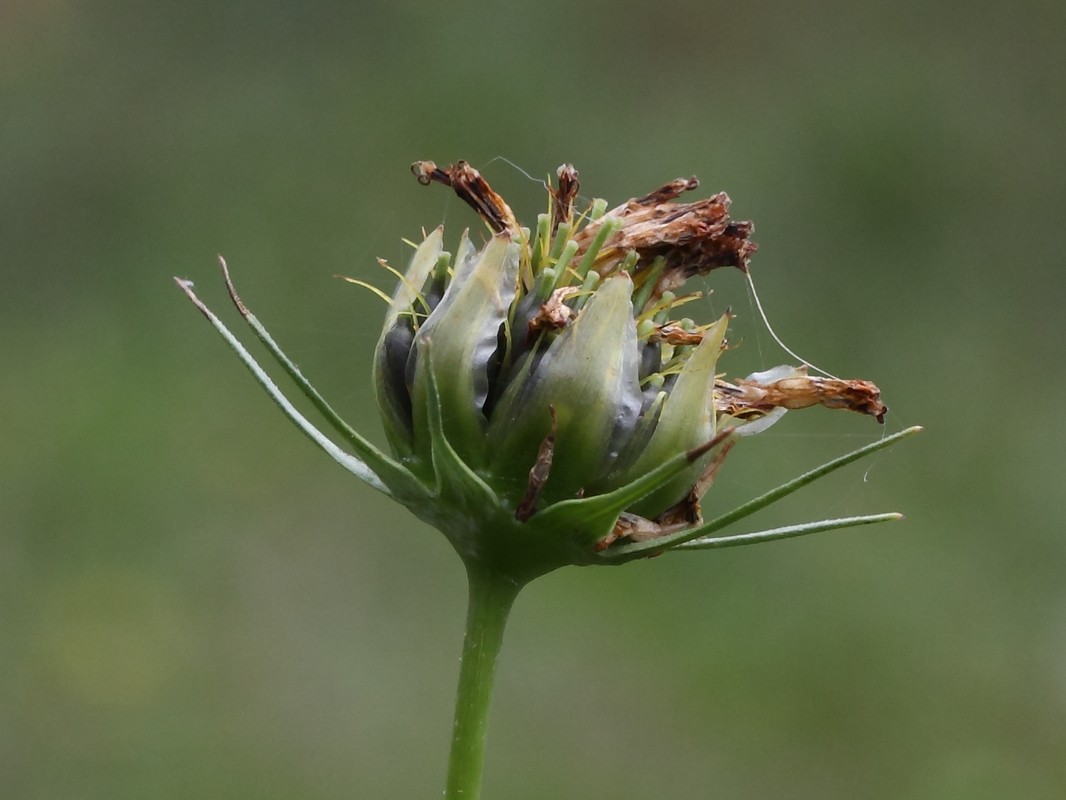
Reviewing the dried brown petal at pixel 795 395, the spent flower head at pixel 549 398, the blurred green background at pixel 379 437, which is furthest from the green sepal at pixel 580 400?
the blurred green background at pixel 379 437

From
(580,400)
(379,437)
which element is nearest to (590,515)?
(580,400)

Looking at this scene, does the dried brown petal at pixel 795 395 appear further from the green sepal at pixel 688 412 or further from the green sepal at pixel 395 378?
the green sepal at pixel 395 378

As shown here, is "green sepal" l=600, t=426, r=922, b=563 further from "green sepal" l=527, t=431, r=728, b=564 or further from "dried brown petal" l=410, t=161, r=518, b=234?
"dried brown petal" l=410, t=161, r=518, b=234

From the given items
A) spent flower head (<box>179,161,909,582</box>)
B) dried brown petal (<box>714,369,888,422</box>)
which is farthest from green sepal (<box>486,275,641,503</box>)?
dried brown petal (<box>714,369,888,422</box>)

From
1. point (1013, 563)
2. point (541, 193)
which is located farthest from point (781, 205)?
point (1013, 563)

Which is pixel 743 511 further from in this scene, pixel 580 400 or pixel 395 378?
pixel 395 378

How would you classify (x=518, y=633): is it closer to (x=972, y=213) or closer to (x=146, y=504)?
(x=146, y=504)
